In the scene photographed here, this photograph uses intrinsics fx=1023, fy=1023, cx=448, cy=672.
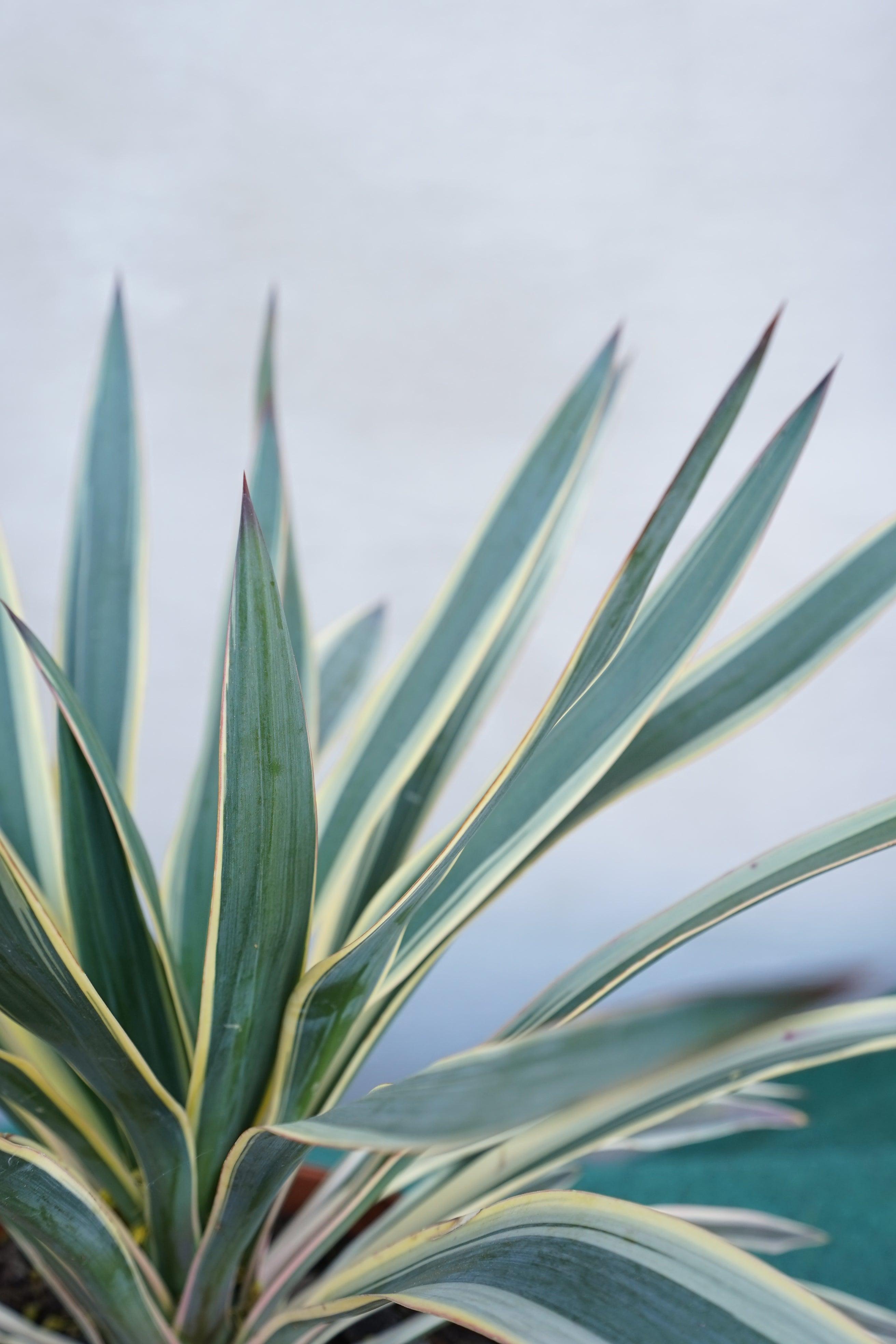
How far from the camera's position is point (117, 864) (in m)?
0.44

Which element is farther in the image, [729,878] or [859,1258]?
[859,1258]

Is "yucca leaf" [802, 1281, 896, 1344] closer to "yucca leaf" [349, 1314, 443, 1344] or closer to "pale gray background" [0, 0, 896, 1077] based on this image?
"yucca leaf" [349, 1314, 443, 1344]

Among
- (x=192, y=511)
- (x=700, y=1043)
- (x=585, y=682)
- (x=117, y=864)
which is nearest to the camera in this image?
(x=700, y=1043)

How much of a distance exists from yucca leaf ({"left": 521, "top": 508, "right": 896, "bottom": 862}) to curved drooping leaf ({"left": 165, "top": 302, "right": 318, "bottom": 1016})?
17 cm

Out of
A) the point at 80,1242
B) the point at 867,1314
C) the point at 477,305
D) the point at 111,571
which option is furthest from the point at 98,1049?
the point at 477,305

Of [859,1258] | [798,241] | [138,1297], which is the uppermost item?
[798,241]

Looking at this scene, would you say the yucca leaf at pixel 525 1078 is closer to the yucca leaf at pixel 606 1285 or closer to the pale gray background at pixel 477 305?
the yucca leaf at pixel 606 1285

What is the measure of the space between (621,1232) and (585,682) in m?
0.16

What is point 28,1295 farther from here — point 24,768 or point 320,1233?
point 24,768

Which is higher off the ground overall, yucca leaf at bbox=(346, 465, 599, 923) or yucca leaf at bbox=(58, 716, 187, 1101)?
yucca leaf at bbox=(346, 465, 599, 923)

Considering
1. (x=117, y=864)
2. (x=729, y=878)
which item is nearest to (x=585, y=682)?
(x=729, y=878)

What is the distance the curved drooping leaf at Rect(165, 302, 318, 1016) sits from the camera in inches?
20.6

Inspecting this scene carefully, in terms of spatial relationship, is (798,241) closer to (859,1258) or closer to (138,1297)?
(859,1258)

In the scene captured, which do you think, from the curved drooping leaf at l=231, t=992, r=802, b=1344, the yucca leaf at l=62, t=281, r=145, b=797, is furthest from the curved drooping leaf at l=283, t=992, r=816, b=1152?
the yucca leaf at l=62, t=281, r=145, b=797
